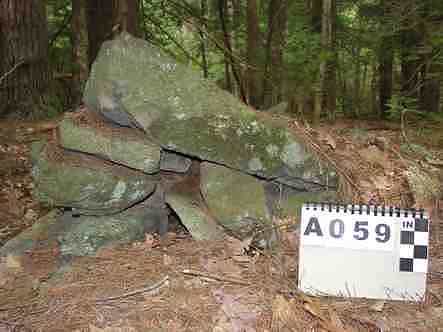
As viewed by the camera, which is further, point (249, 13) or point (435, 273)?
point (249, 13)

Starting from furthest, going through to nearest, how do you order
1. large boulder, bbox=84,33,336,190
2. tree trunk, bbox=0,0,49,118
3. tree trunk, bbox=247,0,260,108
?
tree trunk, bbox=247,0,260,108
tree trunk, bbox=0,0,49,118
large boulder, bbox=84,33,336,190

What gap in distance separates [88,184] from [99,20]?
187 inches

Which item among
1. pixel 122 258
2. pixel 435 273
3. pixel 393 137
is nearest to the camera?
pixel 435 273

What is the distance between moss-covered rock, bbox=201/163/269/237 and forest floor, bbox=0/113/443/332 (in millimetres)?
177

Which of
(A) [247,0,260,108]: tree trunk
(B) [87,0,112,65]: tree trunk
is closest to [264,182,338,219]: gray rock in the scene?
(B) [87,0,112,65]: tree trunk

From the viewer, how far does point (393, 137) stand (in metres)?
4.83

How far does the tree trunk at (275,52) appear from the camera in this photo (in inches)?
360

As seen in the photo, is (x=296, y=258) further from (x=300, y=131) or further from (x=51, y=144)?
(x=51, y=144)

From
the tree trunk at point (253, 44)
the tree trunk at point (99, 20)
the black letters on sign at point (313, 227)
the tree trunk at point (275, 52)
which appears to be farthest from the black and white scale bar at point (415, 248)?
the tree trunk at point (253, 44)

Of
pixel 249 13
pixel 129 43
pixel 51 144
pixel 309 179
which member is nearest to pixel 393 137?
pixel 309 179

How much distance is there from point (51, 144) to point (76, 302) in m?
1.58

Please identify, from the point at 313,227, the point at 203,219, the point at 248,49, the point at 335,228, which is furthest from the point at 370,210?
the point at 248,49

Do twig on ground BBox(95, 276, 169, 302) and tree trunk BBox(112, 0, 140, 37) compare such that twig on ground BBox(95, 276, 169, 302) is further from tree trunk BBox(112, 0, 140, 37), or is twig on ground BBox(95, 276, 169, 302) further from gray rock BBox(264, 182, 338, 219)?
tree trunk BBox(112, 0, 140, 37)

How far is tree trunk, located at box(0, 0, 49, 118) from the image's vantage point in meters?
6.21
